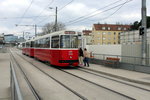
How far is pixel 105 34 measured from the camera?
410 ft

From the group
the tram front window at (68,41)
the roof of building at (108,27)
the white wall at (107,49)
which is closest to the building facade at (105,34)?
the roof of building at (108,27)

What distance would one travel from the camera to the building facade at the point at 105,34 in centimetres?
12144

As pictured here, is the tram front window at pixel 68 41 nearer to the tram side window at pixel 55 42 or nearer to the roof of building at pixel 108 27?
the tram side window at pixel 55 42

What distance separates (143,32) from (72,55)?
19.5 ft

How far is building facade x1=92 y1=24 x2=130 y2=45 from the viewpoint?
12144cm

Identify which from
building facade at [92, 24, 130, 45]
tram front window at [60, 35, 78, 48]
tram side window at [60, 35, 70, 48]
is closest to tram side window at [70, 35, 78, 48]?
tram front window at [60, 35, 78, 48]

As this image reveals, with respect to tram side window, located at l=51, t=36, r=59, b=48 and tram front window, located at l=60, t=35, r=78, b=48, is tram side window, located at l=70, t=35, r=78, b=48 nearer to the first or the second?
tram front window, located at l=60, t=35, r=78, b=48

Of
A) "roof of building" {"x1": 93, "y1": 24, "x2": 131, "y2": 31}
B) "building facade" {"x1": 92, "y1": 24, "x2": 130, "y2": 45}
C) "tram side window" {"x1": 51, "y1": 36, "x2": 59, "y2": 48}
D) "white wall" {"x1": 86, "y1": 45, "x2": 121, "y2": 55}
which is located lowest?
"white wall" {"x1": 86, "y1": 45, "x2": 121, "y2": 55}

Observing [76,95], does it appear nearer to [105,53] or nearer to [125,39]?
[105,53]

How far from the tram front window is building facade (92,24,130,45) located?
100 metres

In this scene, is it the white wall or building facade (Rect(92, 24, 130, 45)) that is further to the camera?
building facade (Rect(92, 24, 130, 45))

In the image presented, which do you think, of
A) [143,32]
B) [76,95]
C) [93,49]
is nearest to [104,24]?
[93,49]

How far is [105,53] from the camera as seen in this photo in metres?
23.1

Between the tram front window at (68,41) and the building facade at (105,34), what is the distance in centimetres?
10010
